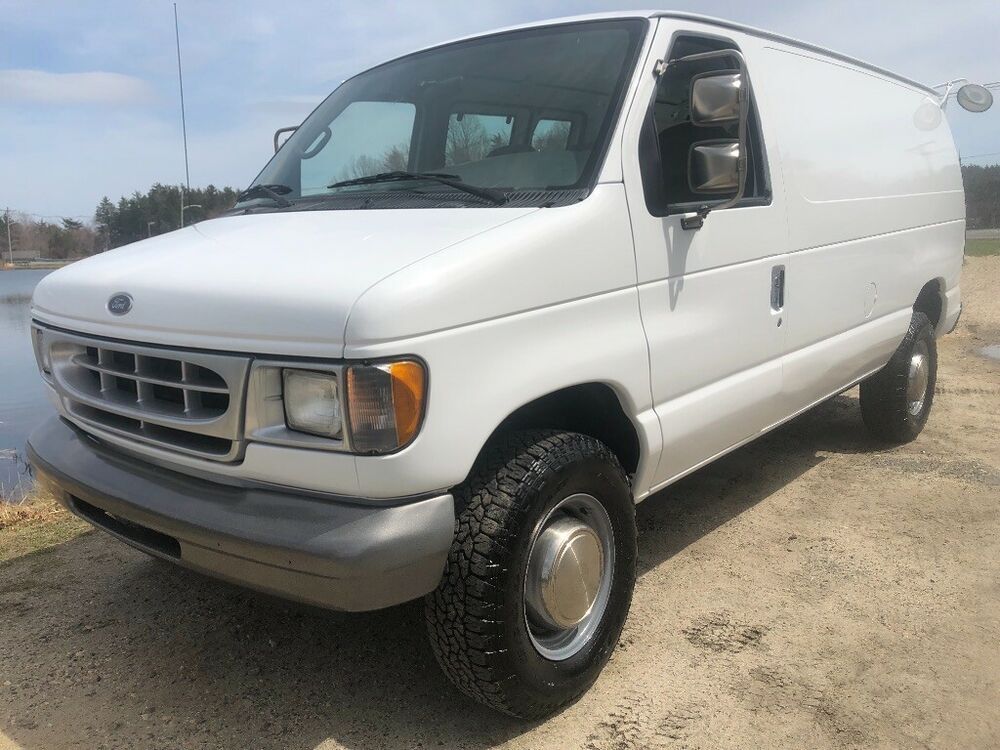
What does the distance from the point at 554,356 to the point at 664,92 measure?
4.16 ft

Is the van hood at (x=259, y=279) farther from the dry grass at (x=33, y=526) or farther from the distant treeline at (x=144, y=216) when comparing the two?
the dry grass at (x=33, y=526)

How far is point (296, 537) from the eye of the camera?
6.75 feet

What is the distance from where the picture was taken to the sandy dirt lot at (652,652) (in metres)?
2.53

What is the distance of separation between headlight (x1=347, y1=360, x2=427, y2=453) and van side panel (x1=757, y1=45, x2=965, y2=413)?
2.24 meters

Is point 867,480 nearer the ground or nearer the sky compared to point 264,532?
nearer the ground

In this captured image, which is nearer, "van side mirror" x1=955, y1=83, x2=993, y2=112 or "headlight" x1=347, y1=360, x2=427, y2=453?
"headlight" x1=347, y1=360, x2=427, y2=453

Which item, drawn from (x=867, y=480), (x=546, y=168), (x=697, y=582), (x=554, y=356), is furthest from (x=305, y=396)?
(x=867, y=480)

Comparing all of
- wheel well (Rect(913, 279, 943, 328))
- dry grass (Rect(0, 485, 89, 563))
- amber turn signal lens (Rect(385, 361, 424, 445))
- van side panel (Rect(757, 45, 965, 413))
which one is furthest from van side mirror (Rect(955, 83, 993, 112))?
dry grass (Rect(0, 485, 89, 563))

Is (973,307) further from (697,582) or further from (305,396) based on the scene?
(305,396)

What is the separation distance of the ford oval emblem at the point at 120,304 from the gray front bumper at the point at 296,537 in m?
0.49

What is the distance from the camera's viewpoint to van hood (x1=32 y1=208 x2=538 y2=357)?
205cm

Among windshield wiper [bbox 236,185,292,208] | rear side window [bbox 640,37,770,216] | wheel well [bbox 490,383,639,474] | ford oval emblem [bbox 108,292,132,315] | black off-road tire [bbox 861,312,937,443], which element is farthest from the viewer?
black off-road tire [bbox 861,312,937,443]

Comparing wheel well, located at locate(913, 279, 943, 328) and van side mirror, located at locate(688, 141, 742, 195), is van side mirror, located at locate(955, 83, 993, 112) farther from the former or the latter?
van side mirror, located at locate(688, 141, 742, 195)

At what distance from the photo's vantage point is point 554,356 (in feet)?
7.95
